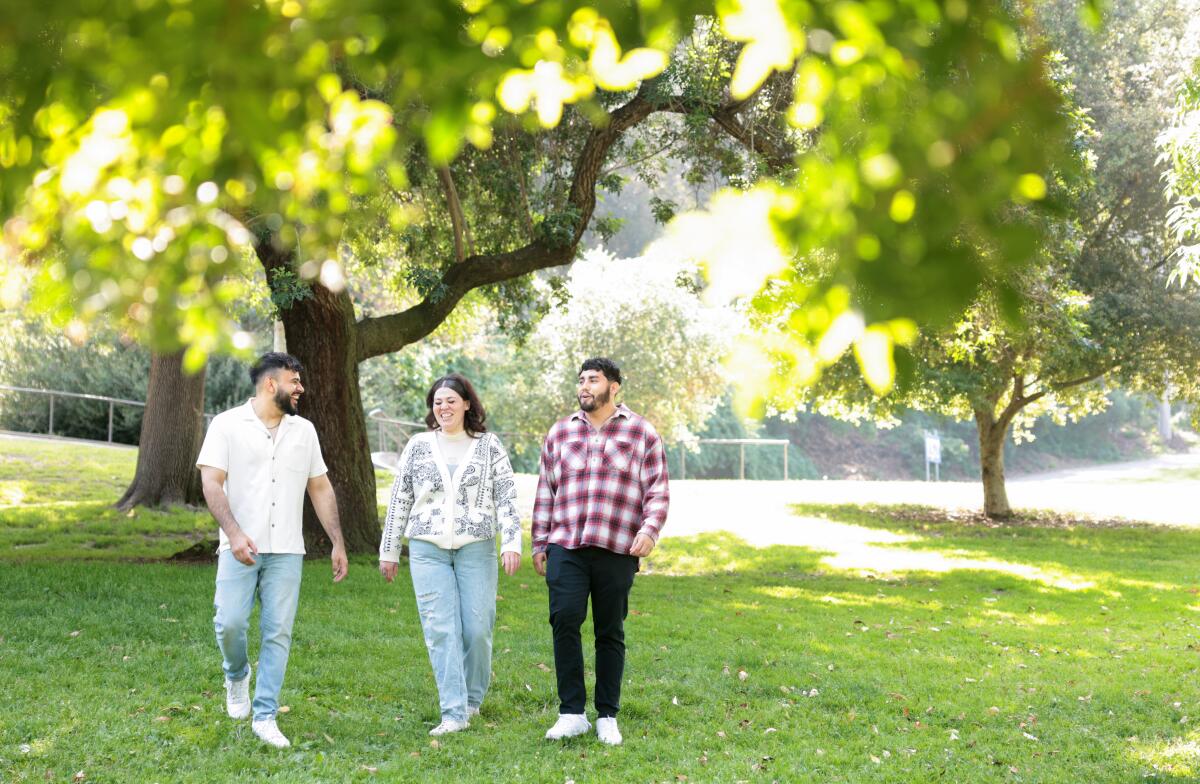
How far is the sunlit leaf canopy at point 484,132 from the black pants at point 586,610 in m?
3.28

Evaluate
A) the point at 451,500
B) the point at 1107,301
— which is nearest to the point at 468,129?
the point at 451,500

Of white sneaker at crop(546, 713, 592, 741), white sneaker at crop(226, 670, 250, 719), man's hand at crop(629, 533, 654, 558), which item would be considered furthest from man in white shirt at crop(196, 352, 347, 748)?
man's hand at crop(629, 533, 654, 558)

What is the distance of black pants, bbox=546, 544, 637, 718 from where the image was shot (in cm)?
610

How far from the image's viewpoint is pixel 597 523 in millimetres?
6023

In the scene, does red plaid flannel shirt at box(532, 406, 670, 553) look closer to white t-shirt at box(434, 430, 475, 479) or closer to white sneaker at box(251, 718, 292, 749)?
white t-shirt at box(434, 430, 475, 479)

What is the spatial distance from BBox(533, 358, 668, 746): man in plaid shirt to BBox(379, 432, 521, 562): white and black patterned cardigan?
231 mm

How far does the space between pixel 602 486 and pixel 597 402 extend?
447mm

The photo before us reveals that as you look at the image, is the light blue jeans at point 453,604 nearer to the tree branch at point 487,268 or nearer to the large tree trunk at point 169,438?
the tree branch at point 487,268

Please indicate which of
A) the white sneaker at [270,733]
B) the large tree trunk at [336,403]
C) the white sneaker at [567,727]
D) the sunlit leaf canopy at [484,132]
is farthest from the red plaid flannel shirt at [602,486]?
the large tree trunk at [336,403]

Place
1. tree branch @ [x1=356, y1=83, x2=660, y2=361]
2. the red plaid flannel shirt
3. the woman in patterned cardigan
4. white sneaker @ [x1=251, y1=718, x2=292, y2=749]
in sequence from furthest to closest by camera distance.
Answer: tree branch @ [x1=356, y1=83, x2=660, y2=361] < the woman in patterned cardigan < the red plaid flannel shirt < white sneaker @ [x1=251, y1=718, x2=292, y2=749]

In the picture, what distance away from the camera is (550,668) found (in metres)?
8.27

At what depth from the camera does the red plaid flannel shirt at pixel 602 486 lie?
6.04 metres

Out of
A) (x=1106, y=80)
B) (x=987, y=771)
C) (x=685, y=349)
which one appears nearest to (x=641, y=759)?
(x=987, y=771)

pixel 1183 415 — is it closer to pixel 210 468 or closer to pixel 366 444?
pixel 366 444
